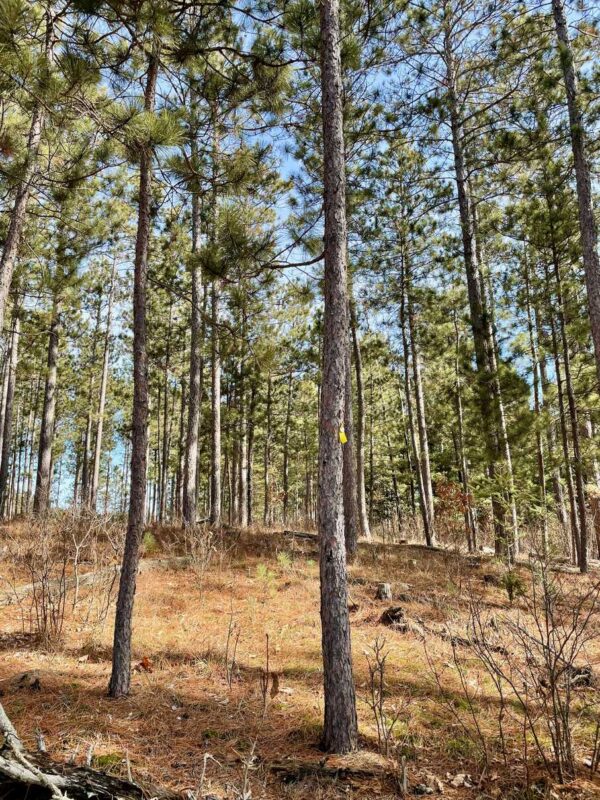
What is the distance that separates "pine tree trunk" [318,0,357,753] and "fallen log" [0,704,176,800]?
5.28 feet

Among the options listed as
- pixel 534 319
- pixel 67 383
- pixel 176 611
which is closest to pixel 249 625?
pixel 176 611

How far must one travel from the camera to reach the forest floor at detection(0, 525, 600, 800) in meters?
2.85

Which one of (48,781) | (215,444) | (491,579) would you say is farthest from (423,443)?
(48,781)

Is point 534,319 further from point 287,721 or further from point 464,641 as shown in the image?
point 287,721

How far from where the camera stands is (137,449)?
4.29 metres

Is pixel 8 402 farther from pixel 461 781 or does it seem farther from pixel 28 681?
pixel 461 781

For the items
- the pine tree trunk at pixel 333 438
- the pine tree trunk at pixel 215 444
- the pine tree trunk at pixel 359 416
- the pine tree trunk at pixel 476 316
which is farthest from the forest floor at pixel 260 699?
the pine tree trunk at pixel 359 416

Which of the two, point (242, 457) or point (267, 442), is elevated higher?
point (267, 442)

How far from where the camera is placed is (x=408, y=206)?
1175cm

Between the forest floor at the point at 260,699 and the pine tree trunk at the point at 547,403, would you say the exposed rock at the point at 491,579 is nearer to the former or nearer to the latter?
the forest floor at the point at 260,699

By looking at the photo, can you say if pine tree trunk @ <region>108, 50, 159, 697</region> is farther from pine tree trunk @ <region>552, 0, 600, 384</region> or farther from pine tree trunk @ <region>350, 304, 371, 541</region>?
pine tree trunk @ <region>350, 304, 371, 541</region>

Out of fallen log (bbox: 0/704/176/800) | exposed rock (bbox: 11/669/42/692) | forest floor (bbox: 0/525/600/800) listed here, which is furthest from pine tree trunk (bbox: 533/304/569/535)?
fallen log (bbox: 0/704/176/800)

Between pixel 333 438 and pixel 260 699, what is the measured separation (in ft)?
7.81

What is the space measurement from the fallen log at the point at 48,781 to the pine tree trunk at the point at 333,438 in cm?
161
